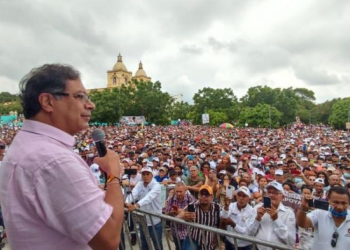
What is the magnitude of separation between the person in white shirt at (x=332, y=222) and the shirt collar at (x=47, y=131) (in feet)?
11.3

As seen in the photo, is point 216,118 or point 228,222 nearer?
point 228,222

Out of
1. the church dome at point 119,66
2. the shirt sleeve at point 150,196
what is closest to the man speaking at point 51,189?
the shirt sleeve at point 150,196

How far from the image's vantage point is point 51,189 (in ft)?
3.82

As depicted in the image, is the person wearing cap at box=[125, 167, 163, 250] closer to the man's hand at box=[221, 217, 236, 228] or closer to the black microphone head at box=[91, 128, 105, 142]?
the man's hand at box=[221, 217, 236, 228]

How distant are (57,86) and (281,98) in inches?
2557

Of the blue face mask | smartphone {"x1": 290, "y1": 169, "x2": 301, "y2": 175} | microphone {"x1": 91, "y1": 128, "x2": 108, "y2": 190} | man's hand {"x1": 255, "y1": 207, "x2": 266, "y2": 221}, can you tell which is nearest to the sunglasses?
the blue face mask

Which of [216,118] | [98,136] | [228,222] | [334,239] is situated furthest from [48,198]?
[216,118]

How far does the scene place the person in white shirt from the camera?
144 inches

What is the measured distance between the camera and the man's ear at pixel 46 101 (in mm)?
1381

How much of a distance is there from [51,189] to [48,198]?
0.12ft

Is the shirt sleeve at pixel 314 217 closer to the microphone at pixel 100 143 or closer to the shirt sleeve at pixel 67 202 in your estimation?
the microphone at pixel 100 143

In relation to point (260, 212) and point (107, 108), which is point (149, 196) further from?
point (107, 108)

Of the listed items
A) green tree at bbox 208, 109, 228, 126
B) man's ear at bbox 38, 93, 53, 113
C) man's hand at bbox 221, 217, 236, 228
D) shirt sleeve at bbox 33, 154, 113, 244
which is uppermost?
green tree at bbox 208, 109, 228, 126

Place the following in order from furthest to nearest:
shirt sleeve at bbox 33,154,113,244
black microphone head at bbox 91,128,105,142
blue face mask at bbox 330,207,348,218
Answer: blue face mask at bbox 330,207,348,218
black microphone head at bbox 91,128,105,142
shirt sleeve at bbox 33,154,113,244
